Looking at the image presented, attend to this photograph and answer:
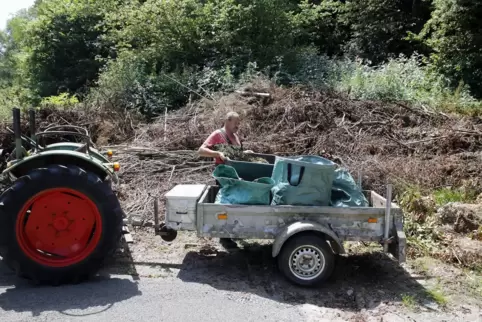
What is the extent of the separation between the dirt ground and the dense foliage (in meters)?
5.81

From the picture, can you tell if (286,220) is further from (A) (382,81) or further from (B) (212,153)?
(A) (382,81)

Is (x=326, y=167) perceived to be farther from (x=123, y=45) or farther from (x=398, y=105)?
(x=123, y=45)

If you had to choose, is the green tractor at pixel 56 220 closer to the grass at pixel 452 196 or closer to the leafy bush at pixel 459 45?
the grass at pixel 452 196

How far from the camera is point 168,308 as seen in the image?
414 centimetres

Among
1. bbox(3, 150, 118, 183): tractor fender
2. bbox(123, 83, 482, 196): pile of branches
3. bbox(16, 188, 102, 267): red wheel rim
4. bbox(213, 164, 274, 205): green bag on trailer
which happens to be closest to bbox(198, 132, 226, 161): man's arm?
bbox(213, 164, 274, 205): green bag on trailer

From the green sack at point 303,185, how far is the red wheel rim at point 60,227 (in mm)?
1791

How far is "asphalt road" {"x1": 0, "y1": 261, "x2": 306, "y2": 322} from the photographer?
3963mm

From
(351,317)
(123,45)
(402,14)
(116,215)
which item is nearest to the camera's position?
(351,317)

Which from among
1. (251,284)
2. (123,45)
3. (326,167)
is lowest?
(251,284)

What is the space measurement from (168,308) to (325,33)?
16204 mm

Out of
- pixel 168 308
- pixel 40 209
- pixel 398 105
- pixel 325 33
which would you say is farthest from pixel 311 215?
pixel 325 33

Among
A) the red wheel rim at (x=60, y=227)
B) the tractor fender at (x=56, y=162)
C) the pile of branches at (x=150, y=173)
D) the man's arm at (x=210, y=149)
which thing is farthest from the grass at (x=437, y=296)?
the pile of branches at (x=150, y=173)

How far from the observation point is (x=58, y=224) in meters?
4.52

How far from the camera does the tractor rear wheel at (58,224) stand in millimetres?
4363
